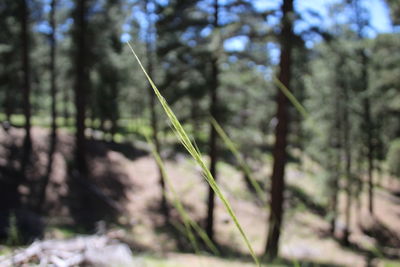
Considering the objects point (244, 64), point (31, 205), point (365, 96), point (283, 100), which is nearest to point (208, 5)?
point (244, 64)

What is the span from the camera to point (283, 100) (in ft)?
25.4

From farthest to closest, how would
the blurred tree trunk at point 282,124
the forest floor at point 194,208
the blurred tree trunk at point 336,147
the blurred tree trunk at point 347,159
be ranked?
the blurred tree trunk at point 336,147, the blurred tree trunk at point 347,159, the forest floor at point 194,208, the blurred tree trunk at point 282,124

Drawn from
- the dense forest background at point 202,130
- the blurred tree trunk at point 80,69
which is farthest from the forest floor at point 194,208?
the blurred tree trunk at point 80,69

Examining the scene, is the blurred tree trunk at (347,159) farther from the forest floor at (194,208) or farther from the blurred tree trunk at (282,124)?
the blurred tree trunk at (282,124)

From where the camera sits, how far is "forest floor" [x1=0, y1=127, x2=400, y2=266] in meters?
11.1

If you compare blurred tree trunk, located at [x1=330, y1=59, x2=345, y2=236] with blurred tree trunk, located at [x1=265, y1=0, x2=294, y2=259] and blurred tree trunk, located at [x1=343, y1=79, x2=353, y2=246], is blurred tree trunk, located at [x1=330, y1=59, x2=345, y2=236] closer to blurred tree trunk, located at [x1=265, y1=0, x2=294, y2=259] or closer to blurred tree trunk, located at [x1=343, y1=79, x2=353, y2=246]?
blurred tree trunk, located at [x1=343, y1=79, x2=353, y2=246]

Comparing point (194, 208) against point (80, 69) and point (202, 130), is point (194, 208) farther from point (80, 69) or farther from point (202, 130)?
point (80, 69)

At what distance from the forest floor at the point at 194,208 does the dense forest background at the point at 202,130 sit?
9 centimetres

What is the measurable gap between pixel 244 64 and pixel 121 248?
6887mm

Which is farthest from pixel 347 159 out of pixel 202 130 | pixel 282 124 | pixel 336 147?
pixel 282 124

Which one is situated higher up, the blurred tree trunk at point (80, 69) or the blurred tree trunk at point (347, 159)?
the blurred tree trunk at point (80, 69)

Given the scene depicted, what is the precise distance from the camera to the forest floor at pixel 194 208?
11062 mm

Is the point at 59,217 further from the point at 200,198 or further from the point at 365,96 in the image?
the point at 365,96

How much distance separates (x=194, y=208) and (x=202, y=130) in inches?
160
